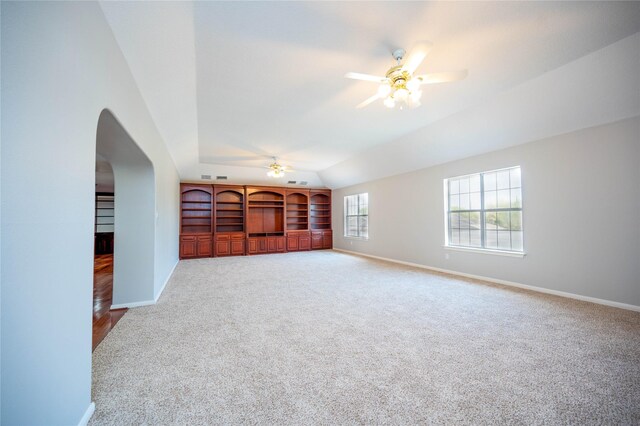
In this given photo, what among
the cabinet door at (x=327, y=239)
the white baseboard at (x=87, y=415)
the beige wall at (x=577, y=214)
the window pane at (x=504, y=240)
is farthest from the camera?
the cabinet door at (x=327, y=239)

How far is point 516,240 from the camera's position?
472 centimetres

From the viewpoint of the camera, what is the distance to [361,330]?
289cm

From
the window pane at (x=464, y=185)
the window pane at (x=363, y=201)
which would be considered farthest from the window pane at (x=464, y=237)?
the window pane at (x=363, y=201)

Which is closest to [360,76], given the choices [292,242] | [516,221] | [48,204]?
[48,204]

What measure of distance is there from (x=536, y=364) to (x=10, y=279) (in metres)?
3.46

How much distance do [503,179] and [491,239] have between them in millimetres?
1192

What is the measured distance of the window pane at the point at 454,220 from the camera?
5.77m

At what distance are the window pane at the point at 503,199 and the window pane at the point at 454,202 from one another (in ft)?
2.83

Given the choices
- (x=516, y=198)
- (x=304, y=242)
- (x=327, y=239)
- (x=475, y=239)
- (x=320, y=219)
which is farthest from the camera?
(x=320, y=219)

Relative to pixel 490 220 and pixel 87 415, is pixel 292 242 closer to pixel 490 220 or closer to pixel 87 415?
pixel 490 220

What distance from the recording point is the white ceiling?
2166 mm

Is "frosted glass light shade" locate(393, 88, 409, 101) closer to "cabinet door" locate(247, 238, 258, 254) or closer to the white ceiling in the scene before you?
the white ceiling

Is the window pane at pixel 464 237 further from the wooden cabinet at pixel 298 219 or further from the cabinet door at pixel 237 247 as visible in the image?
the cabinet door at pixel 237 247

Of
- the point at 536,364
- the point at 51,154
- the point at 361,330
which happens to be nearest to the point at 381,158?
the point at 361,330
